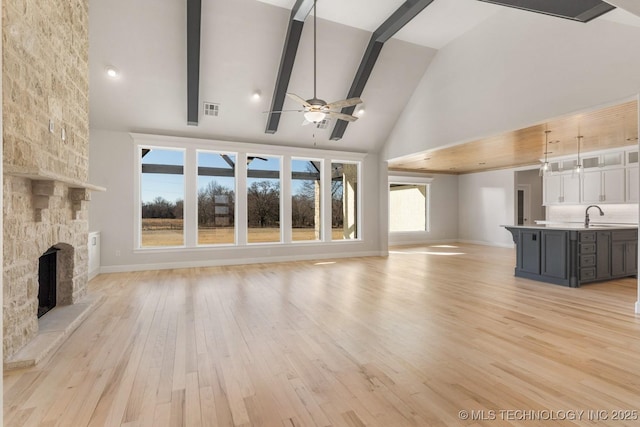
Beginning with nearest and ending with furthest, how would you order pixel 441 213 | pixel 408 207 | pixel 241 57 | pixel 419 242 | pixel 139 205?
pixel 241 57 → pixel 139 205 → pixel 419 242 → pixel 408 207 → pixel 441 213

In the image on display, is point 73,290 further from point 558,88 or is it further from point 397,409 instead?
point 558,88

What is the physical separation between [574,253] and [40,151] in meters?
7.29

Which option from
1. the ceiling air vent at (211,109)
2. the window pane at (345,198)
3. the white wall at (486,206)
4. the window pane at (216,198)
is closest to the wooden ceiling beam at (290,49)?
the ceiling air vent at (211,109)

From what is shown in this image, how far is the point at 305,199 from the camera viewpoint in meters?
8.47

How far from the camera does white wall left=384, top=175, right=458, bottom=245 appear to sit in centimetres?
1192

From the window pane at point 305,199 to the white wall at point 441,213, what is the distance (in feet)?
14.4

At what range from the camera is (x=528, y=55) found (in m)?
5.10

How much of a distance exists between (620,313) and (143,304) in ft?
19.5

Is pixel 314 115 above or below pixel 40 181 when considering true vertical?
above

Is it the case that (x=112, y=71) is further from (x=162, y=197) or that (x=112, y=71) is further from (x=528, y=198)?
(x=528, y=198)

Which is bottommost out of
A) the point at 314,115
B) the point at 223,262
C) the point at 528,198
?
the point at 223,262

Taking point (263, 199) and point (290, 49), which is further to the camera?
point (263, 199)

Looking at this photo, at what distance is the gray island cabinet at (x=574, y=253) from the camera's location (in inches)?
211

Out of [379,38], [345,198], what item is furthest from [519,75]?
[345,198]
